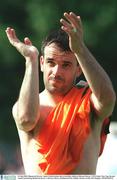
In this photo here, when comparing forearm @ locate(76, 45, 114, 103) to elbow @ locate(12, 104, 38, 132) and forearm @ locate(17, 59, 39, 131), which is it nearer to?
forearm @ locate(17, 59, 39, 131)

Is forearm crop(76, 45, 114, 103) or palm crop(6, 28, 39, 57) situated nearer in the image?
forearm crop(76, 45, 114, 103)

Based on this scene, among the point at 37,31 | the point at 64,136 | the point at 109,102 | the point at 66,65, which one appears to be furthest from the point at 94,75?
the point at 37,31

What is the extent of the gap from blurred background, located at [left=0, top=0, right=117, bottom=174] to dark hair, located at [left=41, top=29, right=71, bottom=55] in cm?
1117

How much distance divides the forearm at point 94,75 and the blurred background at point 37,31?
38.2 feet

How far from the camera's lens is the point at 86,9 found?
21.1 m

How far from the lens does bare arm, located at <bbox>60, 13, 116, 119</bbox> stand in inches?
304

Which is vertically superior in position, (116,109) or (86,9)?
(86,9)

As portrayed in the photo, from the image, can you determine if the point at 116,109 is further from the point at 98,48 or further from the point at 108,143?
the point at 108,143

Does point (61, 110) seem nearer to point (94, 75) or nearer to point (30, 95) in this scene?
point (30, 95)

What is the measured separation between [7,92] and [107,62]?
6.45ft

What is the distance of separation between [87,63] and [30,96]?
0.45 meters

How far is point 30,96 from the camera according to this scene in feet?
25.7

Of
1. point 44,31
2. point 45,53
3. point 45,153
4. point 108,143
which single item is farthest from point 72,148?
point 44,31

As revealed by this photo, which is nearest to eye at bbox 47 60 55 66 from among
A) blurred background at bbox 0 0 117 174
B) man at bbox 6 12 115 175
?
man at bbox 6 12 115 175
